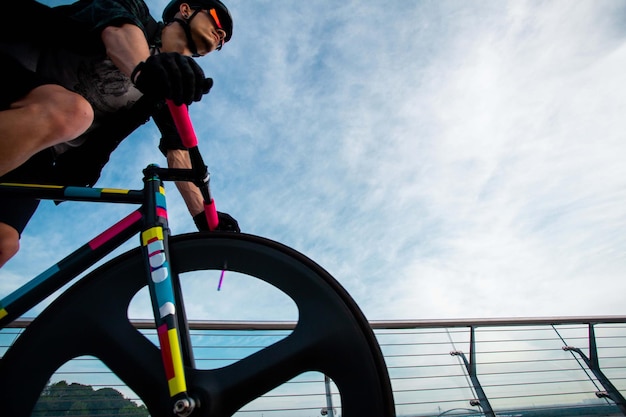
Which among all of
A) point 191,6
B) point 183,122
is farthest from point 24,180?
point 191,6

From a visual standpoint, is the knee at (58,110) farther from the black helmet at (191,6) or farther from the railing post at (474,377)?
the railing post at (474,377)

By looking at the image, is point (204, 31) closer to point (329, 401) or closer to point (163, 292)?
point (163, 292)

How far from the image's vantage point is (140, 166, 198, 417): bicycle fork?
69 centimetres

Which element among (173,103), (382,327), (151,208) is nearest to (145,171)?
(151,208)

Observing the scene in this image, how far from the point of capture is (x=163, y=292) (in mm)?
772

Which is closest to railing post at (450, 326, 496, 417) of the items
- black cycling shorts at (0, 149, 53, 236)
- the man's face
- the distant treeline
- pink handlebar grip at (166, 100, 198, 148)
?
the distant treeline

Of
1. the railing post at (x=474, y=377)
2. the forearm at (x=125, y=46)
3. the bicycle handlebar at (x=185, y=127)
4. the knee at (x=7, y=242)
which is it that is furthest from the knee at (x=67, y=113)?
the railing post at (x=474, y=377)

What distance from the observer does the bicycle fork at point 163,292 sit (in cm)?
69

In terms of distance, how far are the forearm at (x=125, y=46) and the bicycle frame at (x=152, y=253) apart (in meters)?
0.22

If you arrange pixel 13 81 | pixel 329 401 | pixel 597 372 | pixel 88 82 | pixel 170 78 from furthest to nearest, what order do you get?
pixel 597 372 → pixel 329 401 → pixel 88 82 → pixel 13 81 → pixel 170 78

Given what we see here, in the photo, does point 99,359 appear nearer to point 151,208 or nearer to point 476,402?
point 151,208

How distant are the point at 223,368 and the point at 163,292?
260mm

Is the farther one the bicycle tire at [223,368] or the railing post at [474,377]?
the railing post at [474,377]

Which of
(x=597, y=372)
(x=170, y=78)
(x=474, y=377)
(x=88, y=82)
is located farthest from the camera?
(x=597, y=372)
